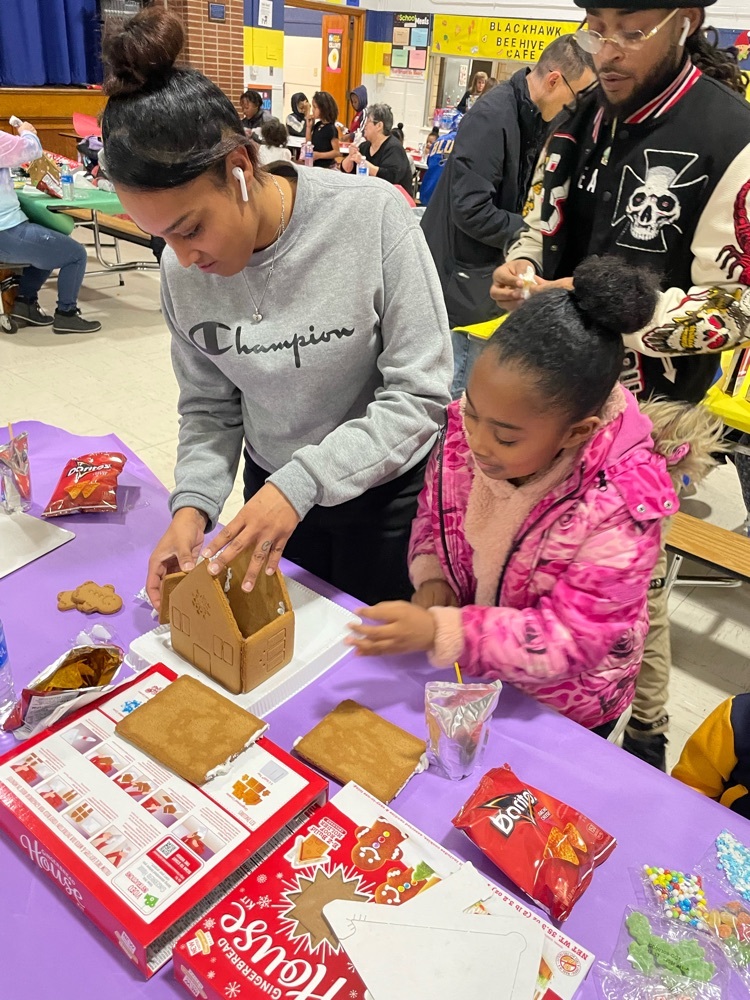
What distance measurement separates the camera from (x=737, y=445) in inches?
93.3

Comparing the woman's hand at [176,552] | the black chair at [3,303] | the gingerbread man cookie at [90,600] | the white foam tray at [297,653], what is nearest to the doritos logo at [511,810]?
the white foam tray at [297,653]

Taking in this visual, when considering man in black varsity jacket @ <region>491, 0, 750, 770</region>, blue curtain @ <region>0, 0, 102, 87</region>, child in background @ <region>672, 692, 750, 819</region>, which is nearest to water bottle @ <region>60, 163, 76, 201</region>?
blue curtain @ <region>0, 0, 102, 87</region>

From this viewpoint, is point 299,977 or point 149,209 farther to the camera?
point 149,209

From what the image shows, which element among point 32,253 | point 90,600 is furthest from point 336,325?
point 32,253

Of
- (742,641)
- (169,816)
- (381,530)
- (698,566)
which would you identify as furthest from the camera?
(698,566)

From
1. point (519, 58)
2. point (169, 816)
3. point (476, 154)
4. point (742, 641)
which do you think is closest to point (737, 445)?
point (742, 641)

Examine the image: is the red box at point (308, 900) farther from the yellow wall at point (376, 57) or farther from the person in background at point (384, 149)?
the yellow wall at point (376, 57)

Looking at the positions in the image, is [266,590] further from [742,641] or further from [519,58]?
[519,58]

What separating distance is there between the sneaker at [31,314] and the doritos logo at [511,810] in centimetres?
489

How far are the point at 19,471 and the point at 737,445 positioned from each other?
206 centimetres

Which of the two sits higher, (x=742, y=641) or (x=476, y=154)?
(x=476, y=154)

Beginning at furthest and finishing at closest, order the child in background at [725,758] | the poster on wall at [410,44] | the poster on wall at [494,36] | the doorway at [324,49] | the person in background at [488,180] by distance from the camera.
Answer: the doorway at [324,49]
the poster on wall at [410,44]
the poster on wall at [494,36]
the person in background at [488,180]
the child in background at [725,758]

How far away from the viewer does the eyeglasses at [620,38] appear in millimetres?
1433

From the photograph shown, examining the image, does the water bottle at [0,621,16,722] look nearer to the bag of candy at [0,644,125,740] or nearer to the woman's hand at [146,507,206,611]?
the bag of candy at [0,644,125,740]
